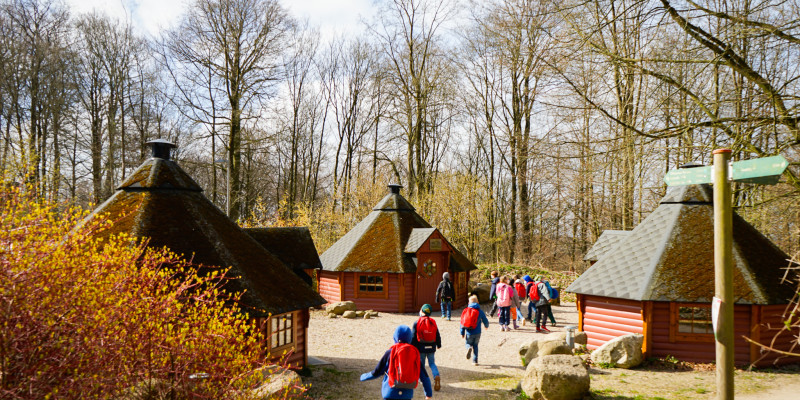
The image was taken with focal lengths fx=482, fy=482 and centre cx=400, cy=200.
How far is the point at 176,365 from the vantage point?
19.2ft

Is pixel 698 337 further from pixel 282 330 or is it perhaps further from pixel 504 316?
pixel 282 330

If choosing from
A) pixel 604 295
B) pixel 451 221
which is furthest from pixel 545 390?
pixel 451 221

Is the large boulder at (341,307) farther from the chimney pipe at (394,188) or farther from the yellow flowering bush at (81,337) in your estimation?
the yellow flowering bush at (81,337)

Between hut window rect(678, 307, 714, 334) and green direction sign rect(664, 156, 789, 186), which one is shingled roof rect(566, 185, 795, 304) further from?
green direction sign rect(664, 156, 789, 186)

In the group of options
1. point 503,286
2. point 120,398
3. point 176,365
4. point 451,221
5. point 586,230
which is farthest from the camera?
point 586,230

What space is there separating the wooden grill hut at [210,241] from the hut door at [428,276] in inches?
355

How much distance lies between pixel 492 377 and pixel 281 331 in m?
5.08

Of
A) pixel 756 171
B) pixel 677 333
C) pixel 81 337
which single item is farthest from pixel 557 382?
pixel 81 337

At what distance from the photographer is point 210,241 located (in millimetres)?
10961

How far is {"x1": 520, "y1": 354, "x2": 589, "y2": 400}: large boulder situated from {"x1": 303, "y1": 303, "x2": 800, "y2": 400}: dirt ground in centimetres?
59

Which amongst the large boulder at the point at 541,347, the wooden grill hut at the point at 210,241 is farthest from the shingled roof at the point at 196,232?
the large boulder at the point at 541,347

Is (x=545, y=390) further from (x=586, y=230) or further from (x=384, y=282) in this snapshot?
(x=586, y=230)

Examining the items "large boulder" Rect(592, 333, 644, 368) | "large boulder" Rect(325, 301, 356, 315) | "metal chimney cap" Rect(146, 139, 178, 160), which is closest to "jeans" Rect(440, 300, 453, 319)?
"large boulder" Rect(325, 301, 356, 315)

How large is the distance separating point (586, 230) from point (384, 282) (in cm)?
1773
